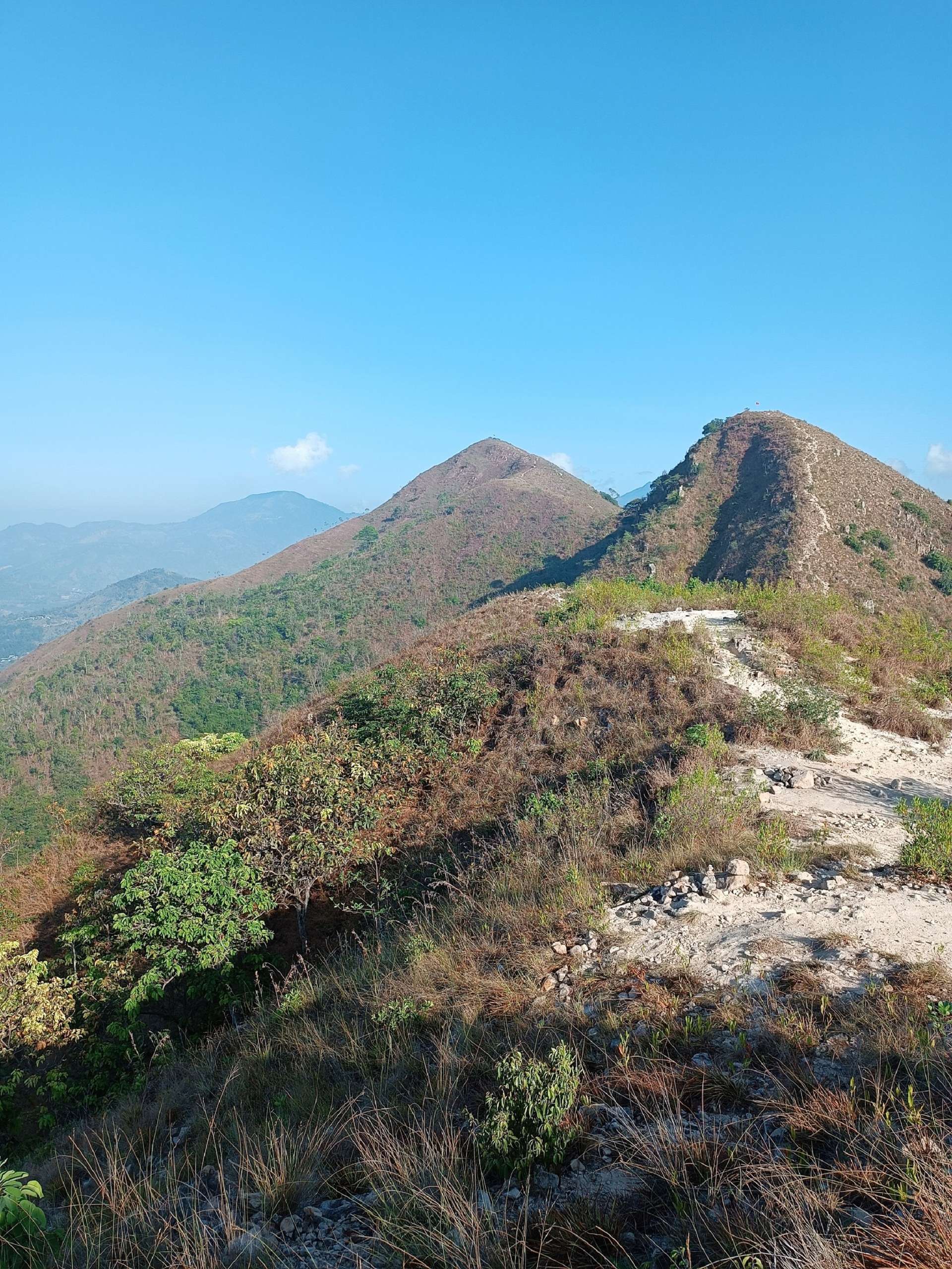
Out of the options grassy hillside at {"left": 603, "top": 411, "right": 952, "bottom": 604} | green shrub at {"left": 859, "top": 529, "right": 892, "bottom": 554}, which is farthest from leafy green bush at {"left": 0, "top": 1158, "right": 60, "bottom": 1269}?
green shrub at {"left": 859, "top": 529, "right": 892, "bottom": 554}

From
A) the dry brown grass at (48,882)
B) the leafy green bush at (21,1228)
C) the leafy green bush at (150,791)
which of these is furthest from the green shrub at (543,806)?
the dry brown grass at (48,882)

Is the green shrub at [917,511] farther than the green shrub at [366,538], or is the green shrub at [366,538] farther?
the green shrub at [366,538]

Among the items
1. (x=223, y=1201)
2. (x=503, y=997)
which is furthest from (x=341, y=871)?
(x=223, y=1201)

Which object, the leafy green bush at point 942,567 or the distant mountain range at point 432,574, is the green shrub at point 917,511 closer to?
the distant mountain range at point 432,574

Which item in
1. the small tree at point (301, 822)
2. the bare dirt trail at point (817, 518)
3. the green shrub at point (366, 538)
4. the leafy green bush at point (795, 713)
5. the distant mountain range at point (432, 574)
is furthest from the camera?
the green shrub at point (366, 538)

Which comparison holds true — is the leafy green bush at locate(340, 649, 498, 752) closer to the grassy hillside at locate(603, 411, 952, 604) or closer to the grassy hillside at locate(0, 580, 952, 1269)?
the grassy hillside at locate(0, 580, 952, 1269)

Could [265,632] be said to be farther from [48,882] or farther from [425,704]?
[425,704]
